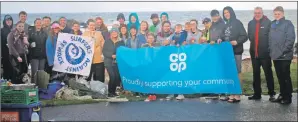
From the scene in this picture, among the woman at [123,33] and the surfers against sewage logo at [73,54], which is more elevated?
the woman at [123,33]

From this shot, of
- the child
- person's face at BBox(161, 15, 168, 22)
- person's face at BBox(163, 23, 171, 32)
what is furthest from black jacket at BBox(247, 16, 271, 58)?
the child

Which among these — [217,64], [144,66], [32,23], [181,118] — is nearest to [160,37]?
[144,66]

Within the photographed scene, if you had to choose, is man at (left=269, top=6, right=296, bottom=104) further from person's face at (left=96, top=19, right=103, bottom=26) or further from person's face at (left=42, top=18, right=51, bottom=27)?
person's face at (left=42, top=18, right=51, bottom=27)

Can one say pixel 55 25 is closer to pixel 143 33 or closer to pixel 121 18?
pixel 121 18

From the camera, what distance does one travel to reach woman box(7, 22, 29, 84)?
22.4 ft

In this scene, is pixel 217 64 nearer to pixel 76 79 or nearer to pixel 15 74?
pixel 76 79

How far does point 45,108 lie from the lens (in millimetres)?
6805

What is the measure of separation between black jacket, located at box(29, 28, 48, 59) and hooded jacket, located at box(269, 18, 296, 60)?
137 inches

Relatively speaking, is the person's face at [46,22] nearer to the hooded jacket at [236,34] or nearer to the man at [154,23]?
the man at [154,23]

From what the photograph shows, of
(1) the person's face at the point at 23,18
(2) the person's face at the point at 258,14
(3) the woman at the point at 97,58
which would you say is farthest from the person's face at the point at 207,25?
(1) the person's face at the point at 23,18

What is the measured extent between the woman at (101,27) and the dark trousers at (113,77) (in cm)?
54

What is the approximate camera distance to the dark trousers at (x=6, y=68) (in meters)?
6.85

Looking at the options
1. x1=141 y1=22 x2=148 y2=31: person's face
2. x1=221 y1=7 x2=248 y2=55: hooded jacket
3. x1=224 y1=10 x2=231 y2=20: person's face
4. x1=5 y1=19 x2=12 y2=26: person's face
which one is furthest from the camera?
x1=221 y1=7 x2=248 y2=55: hooded jacket

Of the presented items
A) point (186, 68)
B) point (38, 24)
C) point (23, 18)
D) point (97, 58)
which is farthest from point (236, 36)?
point (23, 18)
